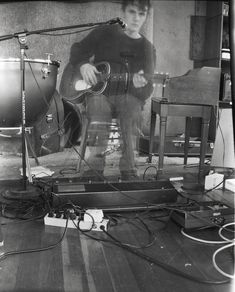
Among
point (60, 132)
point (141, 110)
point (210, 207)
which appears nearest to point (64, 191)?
point (210, 207)

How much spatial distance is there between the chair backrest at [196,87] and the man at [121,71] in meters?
0.24

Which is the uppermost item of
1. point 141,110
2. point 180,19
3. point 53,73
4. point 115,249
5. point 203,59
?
point 180,19

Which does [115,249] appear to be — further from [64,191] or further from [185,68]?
[185,68]

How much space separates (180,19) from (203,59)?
0.45m

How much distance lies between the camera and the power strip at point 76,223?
4.85 feet

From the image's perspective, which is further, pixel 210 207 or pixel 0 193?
pixel 0 193

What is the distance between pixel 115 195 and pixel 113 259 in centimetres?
51

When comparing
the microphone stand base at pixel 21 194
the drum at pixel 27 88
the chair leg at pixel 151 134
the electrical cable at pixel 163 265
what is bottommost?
the electrical cable at pixel 163 265

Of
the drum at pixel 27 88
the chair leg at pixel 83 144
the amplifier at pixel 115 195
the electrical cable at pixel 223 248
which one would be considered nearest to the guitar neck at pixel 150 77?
the chair leg at pixel 83 144

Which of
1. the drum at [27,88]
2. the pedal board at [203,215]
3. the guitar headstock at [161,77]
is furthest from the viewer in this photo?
the guitar headstock at [161,77]

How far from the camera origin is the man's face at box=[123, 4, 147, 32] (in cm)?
305

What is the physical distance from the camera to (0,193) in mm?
1965

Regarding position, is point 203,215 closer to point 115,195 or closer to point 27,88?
point 115,195

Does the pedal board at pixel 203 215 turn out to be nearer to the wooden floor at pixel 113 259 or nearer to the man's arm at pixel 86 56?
the wooden floor at pixel 113 259
